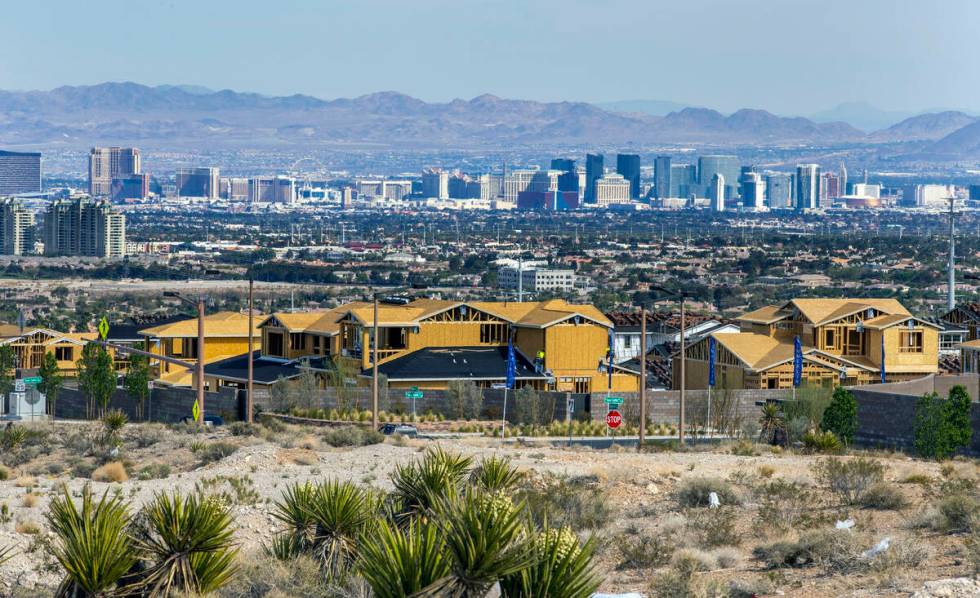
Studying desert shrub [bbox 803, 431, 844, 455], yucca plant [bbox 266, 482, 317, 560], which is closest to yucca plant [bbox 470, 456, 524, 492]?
yucca plant [bbox 266, 482, 317, 560]

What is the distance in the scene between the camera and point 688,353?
187ft

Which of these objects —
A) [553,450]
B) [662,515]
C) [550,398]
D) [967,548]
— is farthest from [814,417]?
[967,548]

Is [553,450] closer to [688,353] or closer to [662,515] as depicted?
[662,515]

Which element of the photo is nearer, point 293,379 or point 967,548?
point 967,548

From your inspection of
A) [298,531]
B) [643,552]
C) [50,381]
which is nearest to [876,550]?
[643,552]

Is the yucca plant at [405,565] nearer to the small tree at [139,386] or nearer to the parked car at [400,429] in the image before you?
the parked car at [400,429]

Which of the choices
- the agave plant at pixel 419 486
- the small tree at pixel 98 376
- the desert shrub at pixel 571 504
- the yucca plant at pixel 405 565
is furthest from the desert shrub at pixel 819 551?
the small tree at pixel 98 376

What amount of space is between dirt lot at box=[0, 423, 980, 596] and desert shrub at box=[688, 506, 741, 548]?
0.03 m

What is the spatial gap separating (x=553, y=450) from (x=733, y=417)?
13.1 meters

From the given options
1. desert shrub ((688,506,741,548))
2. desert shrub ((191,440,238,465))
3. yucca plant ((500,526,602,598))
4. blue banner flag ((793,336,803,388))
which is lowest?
desert shrub ((191,440,238,465))

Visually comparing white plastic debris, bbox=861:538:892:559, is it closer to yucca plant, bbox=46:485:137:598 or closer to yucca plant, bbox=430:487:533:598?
yucca plant, bbox=430:487:533:598

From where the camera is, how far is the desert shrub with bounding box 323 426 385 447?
35875 millimetres

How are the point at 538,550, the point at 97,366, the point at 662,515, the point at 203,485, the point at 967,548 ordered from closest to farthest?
the point at 538,550
the point at 967,548
the point at 662,515
the point at 203,485
the point at 97,366

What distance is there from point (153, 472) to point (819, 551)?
51.0ft
